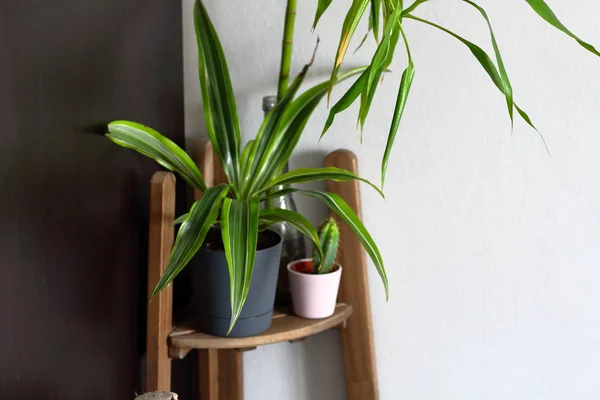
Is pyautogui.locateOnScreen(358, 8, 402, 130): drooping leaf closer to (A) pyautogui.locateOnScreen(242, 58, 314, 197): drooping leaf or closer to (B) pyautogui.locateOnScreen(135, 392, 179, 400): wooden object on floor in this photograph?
(A) pyautogui.locateOnScreen(242, 58, 314, 197): drooping leaf

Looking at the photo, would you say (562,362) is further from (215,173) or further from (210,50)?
(210,50)

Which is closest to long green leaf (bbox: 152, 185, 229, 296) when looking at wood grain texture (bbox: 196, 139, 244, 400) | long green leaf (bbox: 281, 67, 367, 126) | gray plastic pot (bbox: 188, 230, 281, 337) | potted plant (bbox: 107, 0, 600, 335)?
potted plant (bbox: 107, 0, 600, 335)

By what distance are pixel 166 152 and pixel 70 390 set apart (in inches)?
14.9

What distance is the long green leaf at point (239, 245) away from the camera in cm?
84

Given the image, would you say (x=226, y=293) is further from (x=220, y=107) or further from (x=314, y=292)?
(x=220, y=107)

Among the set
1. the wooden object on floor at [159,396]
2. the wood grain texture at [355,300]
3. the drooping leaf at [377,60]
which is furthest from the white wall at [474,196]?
the wooden object on floor at [159,396]

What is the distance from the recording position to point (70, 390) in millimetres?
911

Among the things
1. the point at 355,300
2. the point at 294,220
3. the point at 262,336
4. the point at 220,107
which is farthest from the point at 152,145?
the point at 355,300

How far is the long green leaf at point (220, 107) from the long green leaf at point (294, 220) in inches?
3.0

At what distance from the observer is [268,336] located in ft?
3.37

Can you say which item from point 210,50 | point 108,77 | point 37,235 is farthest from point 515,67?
point 37,235

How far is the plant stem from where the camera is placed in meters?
1.01

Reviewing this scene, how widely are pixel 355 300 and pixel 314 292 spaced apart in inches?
5.4

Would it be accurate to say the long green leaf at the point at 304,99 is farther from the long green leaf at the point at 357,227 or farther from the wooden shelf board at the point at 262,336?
the wooden shelf board at the point at 262,336
